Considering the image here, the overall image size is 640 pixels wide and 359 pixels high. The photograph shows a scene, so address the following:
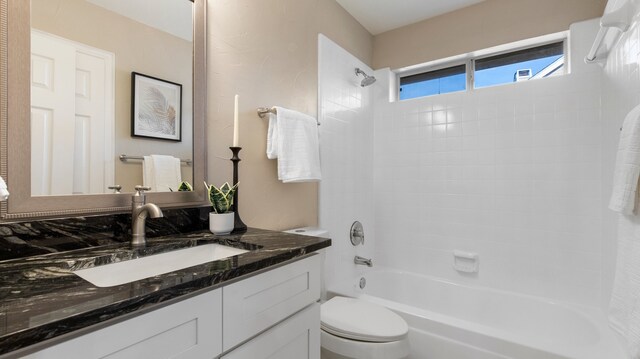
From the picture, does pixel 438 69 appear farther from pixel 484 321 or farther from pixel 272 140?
pixel 484 321

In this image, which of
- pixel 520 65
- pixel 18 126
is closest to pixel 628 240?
pixel 520 65

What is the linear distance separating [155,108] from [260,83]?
598 millimetres

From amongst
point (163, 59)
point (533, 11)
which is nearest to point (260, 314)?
point (163, 59)

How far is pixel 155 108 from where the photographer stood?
1125 millimetres

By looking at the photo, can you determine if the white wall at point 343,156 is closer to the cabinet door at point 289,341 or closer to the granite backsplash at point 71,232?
the cabinet door at point 289,341

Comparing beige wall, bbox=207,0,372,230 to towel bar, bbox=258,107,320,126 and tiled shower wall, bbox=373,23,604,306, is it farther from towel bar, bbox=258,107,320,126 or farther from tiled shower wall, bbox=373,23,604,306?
tiled shower wall, bbox=373,23,604,306

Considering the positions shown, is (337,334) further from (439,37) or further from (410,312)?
(439,37)

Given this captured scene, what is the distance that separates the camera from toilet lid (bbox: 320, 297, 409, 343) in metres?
1.32

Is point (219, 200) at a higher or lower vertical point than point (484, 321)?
higher

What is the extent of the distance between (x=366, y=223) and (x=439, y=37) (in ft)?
5.46

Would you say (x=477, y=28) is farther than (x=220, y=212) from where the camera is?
Yes

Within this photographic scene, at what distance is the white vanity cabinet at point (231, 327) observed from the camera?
52 cm

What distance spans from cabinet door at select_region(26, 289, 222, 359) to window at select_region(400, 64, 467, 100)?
2.46m

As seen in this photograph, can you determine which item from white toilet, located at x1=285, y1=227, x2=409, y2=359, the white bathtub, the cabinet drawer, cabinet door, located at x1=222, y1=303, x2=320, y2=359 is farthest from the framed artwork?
the white bathtub
